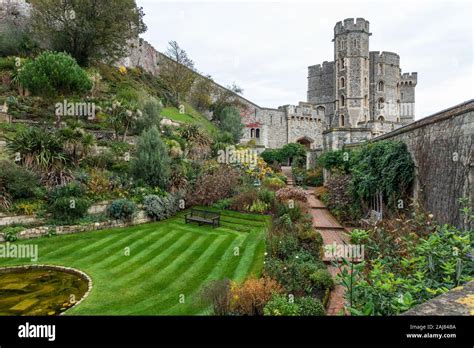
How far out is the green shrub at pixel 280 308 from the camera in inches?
182

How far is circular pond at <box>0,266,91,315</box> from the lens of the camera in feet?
19.0

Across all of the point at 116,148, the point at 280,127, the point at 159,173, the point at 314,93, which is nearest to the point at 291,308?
the point at 159,173

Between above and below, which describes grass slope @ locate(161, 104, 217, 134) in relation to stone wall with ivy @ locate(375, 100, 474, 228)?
above

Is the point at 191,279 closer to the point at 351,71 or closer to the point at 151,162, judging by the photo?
the point at 151,162

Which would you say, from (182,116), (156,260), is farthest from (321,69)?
(156,260)

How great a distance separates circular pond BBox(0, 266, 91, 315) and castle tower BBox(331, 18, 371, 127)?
39.4 m

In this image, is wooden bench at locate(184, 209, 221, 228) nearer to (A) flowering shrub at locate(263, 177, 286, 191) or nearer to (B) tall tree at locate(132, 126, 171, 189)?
(B) tall tree at locate(132, 126, 171, 189)

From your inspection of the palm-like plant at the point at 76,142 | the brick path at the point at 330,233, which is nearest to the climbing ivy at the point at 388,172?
the brick path at the point at 330,233

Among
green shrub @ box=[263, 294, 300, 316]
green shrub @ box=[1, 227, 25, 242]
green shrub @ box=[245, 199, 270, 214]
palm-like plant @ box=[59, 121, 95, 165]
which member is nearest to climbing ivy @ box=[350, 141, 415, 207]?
green shrub @ box=[245, 199, 270, 214]

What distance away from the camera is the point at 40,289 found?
21.9ft

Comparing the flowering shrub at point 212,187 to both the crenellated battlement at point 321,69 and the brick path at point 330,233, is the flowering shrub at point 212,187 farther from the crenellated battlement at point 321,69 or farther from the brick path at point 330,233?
the crenellated battlement at point 321,69

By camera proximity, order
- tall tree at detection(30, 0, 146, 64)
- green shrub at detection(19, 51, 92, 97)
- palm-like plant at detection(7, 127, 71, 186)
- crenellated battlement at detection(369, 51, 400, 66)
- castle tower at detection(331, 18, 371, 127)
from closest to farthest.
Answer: palm-like plant at detection(7, 127, 71, 186), green shrub at detection(19, 51, 92, 97), tall tree at detection(30, 0, 146, 64), castle tower at detection(331, 18, 371, 127), crenellated battlement at detection(369, 51, 400, 66)

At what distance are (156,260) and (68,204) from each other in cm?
523
